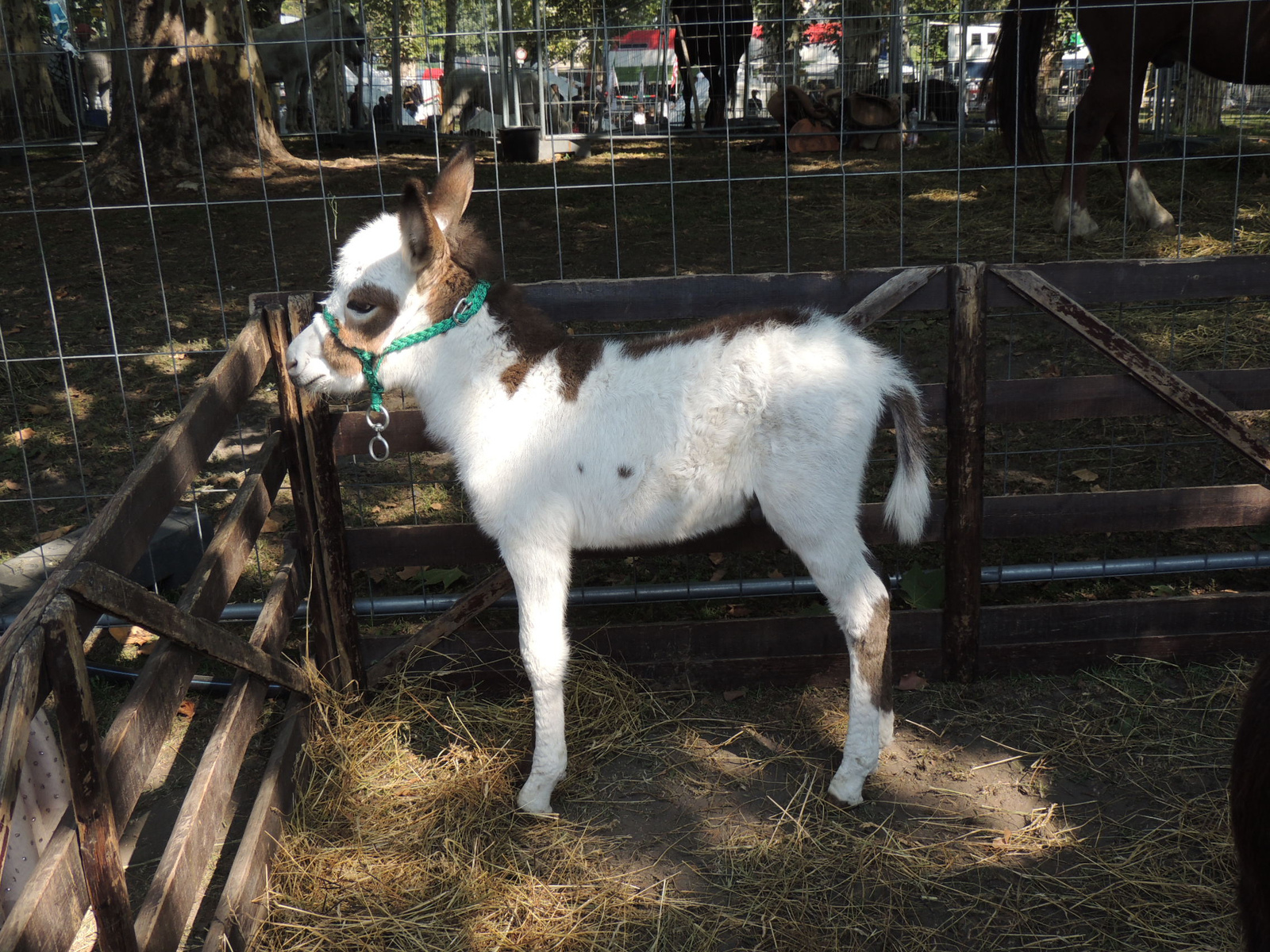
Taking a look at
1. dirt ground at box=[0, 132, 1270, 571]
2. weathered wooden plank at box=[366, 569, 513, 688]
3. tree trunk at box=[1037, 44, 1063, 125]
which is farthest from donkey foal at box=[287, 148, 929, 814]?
tree trunk at box=[1037, 44, 1063, 125]

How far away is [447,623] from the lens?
3844 millimetres

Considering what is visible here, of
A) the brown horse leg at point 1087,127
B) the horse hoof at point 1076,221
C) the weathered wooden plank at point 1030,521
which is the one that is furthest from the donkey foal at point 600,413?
the brown horse leg at point 1087,127

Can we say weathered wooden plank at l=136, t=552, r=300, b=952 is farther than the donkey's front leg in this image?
No

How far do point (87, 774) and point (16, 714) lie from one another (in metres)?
0.31

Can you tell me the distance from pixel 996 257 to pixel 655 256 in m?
2.51

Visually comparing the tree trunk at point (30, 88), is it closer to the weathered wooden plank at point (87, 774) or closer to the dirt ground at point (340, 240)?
the dirt ground at point (340, 240)

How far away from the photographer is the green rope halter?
3.17 metres

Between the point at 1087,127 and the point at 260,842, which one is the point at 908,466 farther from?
the point at 1087,127

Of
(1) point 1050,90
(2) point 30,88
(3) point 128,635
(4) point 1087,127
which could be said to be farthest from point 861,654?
(2) point 30,88

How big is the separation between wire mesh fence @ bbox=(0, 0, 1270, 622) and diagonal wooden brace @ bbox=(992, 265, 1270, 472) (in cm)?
62

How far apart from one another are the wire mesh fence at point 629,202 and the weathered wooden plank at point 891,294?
23.8 inches

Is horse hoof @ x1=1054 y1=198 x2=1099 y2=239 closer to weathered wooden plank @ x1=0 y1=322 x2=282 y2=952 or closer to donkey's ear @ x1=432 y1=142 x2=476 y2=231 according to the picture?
donkey's ear @ x1=432 y1=142 x2=476 y2=231

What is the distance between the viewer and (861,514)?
3777 mm

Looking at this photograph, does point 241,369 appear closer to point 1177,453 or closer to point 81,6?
point 1177,453
